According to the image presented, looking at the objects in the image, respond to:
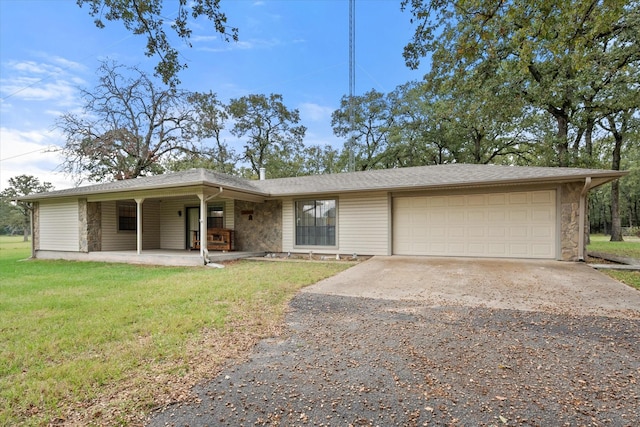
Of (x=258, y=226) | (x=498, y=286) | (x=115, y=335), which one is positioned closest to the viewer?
(x=115, y=335)

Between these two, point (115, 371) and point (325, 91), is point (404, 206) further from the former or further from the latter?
point (325, 91)

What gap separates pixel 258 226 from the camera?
11.7 m

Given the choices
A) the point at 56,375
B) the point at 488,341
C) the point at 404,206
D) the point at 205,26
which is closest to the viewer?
the point at 56,375

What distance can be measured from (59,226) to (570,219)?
16.4 m

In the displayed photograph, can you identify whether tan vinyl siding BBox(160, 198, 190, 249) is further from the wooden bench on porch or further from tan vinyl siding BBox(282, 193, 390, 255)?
tan vinyl siding BBox(282, 193, 390, 255)

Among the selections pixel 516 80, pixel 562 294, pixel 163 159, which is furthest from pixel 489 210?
pixel 163 159

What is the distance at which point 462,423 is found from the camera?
73.0 inches

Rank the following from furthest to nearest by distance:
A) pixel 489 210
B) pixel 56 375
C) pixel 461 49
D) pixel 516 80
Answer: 1. pixel 516 80
2. pixel 489 210
3. pixel 461 49
4. pixel 56 375

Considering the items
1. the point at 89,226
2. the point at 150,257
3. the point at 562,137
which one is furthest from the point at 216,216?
the point at 562,137

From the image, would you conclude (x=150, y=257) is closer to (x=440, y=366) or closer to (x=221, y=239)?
(x=221, y=239)

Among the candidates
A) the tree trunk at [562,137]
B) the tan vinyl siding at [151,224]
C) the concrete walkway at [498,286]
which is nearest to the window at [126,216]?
the tan vinyl siding at [151,224]

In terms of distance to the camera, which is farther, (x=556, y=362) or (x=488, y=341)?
(x=488, y=341)

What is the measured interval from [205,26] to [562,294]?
6452 mm

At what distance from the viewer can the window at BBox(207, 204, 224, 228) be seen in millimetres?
12156
